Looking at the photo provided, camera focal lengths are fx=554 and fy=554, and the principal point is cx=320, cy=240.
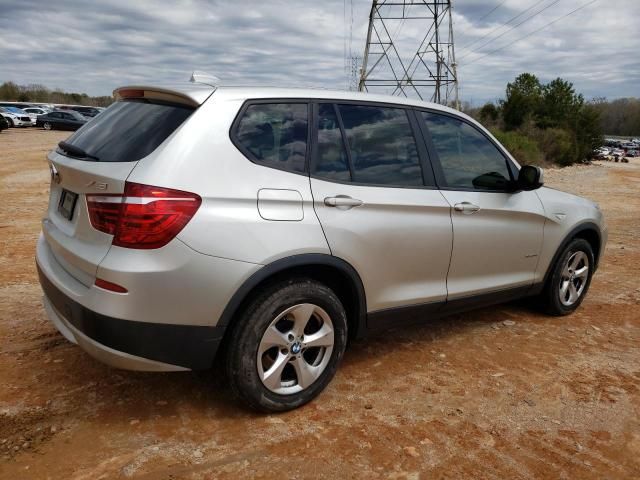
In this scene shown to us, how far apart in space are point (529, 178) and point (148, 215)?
2.85 metres

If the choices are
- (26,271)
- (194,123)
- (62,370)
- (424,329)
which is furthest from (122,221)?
(26,271)

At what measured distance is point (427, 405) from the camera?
330 cm

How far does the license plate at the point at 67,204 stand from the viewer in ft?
9.63

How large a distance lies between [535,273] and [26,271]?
4956 millimetres

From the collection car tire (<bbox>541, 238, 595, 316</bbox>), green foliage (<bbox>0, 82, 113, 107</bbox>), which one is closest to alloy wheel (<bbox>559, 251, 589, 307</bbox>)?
car tire (<bbox>541, 238, 595, 316</bbox>)

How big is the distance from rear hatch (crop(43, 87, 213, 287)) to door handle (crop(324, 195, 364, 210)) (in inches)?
33.8

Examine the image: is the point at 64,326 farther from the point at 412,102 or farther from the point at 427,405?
the point at 412,102

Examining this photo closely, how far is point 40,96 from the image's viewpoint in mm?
82188

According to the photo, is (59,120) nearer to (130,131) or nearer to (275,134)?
(130,131)

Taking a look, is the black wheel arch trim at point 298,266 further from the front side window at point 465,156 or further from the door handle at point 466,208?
the front side window at point 465,156

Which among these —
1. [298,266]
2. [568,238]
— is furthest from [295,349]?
[568,238]

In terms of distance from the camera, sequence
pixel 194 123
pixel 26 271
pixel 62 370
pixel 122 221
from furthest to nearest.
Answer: pixel 26 271 → pixel 62 370 → pixel 194 123 → pixel 122 221

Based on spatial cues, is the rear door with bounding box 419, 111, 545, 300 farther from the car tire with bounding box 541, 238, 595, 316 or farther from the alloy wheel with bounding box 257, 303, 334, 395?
the alloy wheel with bounding box 257, 303, 334, 395

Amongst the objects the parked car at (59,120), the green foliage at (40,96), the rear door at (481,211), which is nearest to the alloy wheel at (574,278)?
the rear door at (481,211)
